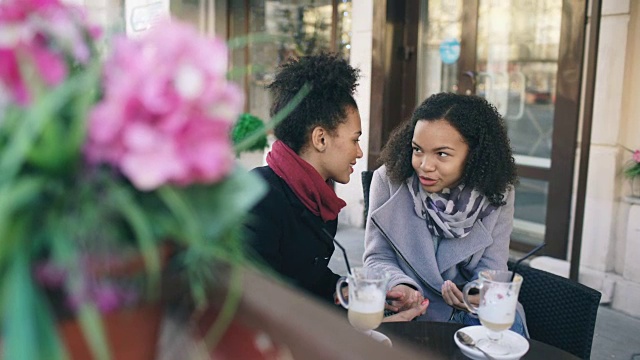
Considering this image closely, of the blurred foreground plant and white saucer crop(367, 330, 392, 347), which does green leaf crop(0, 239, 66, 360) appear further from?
white saucer crop(367, 330, 392, 347)

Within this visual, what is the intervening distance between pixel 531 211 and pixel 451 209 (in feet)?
8.45

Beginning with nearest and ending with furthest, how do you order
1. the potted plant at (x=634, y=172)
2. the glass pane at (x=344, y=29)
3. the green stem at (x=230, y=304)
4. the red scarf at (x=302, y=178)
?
the green stem at (x=230, y=304)
the red scarf at (x=302, y=178)
the potted plant at (x=634, y=172)
the glass pane at (x=344, y=29)

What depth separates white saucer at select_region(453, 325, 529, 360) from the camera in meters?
1.65

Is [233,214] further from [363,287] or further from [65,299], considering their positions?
[363,287]

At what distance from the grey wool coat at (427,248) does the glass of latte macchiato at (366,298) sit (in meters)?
0.72

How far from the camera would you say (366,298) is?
160 centimetres

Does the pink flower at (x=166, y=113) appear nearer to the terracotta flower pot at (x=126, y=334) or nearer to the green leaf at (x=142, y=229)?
the green leaf at (x=142, y=229)

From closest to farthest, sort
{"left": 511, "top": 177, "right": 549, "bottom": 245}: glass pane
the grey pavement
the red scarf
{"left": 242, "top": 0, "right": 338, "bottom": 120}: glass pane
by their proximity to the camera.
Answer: the red scarf, the grey pavement, {"left": 511, "top": 177, "right": 549, "bottom": 245}: glass pane, {"left": 242, "top": 0, "right": 338, "bottom": 120}: glass pane

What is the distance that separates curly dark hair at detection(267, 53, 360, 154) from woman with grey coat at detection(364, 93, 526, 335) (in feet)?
1.46

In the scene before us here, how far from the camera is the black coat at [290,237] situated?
6.57 ft

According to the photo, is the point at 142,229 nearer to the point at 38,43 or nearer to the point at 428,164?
the point at 38,43

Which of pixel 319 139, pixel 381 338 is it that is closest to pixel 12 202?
pixel 381 338

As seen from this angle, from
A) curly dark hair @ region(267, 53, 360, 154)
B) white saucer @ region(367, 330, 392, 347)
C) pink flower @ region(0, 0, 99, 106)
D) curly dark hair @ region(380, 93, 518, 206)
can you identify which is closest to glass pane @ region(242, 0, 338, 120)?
curly dark hair @ region(380, 93, 518, 206)

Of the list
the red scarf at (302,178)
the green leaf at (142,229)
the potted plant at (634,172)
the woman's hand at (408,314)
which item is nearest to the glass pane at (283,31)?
the potted plant at (634,172)
